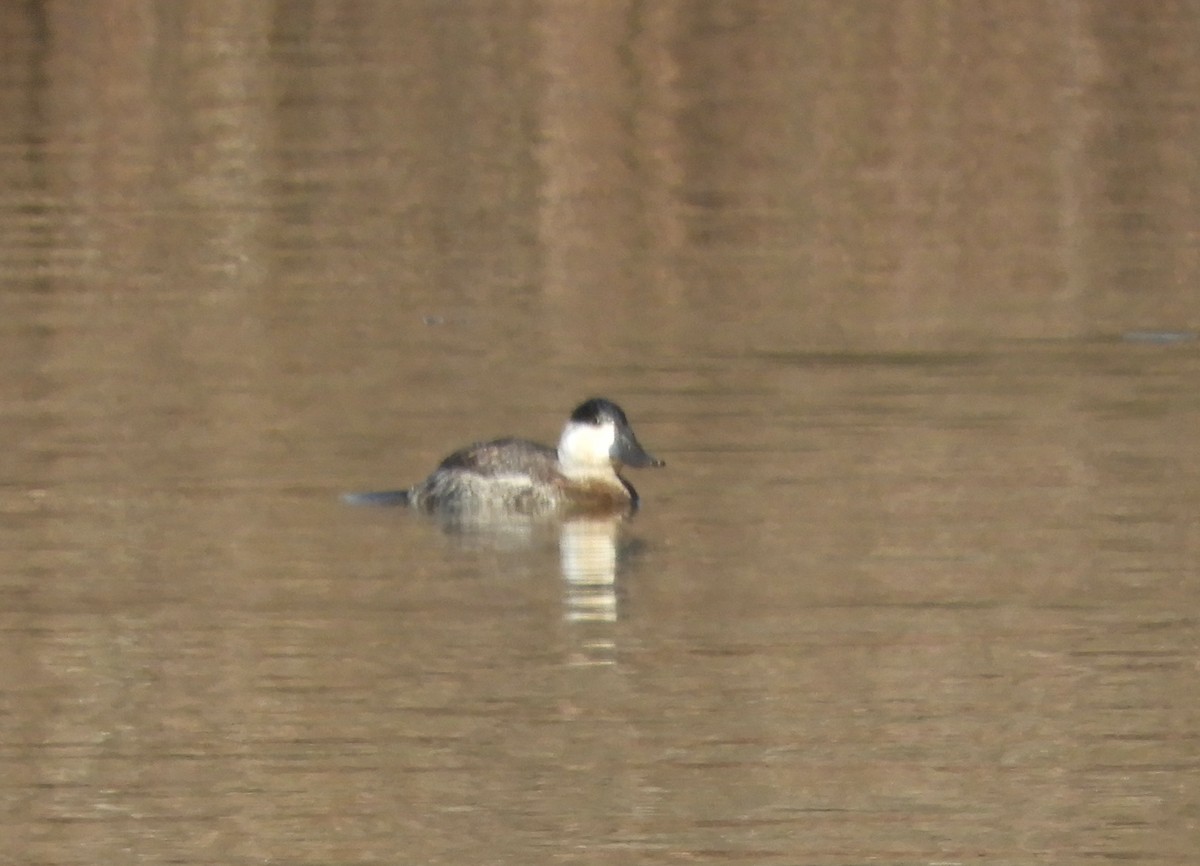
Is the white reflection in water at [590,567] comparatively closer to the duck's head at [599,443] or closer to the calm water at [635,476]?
the calm water at [635,476]

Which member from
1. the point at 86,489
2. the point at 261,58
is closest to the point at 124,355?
the point at 86,489

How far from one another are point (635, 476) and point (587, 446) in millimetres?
1049

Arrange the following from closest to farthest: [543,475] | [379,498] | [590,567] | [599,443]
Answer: [590,567] < [379,498] < [599,443] < [543,475]

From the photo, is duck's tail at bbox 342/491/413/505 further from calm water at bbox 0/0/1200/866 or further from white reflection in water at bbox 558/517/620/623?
white reflection in water at bbox 558/517/620/623

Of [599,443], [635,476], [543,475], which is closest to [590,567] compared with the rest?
[599,443]

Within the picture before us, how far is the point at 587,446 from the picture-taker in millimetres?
14250

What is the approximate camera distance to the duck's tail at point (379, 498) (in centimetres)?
1386

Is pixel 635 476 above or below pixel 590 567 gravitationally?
above

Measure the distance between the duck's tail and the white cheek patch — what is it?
32.2 inches

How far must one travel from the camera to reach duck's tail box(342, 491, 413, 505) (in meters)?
13.9

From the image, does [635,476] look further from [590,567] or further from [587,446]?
[590,567]

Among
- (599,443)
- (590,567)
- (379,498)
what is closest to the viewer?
(590,567)

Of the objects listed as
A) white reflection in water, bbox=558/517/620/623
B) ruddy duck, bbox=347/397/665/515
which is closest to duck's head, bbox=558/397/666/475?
ruddy duck, bbox=347/397/665/515

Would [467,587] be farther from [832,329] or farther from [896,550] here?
[832,329]
